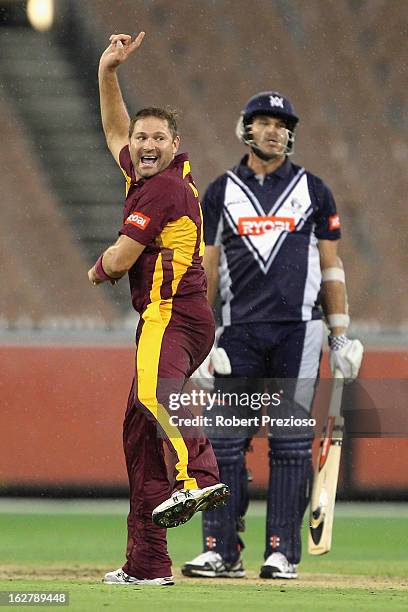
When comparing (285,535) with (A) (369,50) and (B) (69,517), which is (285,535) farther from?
(A) (369,50)

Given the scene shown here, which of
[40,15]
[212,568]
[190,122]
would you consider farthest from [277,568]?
[40,15]

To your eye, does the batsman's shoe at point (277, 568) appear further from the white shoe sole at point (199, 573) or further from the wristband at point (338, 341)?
the wristband at point (338, 341)

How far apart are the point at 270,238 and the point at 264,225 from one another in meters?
0.05

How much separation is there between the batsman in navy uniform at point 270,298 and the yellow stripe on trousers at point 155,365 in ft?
2.98

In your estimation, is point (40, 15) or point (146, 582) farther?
point (40, 15)

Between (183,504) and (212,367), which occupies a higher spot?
(212,367)

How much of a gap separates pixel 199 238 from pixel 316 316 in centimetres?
97

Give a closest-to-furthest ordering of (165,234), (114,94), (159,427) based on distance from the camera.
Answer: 1. (159,427)
2. (165,234)
3. (114,94)

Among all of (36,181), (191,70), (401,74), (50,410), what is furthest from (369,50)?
(50,410)

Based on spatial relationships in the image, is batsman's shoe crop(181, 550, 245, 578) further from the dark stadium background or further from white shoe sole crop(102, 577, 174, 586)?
the dark stadium background

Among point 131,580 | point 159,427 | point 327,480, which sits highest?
point 159,427

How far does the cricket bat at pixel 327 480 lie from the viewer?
4992 millimetres

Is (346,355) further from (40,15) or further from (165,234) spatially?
(40,15)

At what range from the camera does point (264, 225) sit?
495 cm
